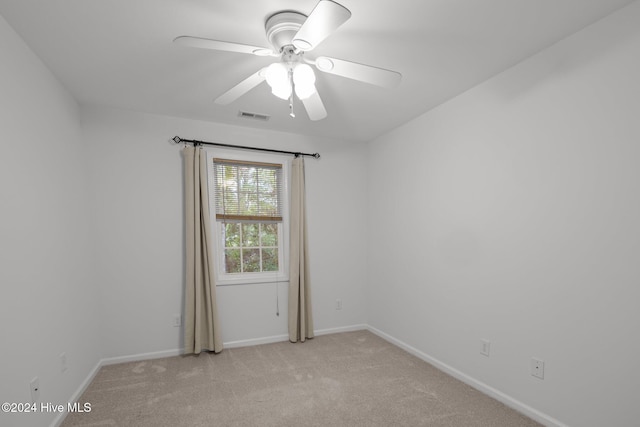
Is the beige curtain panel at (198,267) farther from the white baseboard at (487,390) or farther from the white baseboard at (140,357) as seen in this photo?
the white baseboard at (487,390)

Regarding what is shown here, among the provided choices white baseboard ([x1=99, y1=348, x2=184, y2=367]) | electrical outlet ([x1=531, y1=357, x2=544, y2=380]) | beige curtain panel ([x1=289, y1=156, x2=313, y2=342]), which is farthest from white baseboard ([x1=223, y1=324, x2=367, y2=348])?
electrical outlet ([x1=531, y1=357, x2=544, y2=380])

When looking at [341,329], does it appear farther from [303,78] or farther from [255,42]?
[255,42]

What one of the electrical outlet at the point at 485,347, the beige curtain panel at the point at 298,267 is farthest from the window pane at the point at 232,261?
the electrical outlet at the point at 485,347

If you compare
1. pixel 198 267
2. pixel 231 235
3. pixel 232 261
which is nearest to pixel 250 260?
pixel 232 261

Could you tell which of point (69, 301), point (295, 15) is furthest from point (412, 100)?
point (69, 301)

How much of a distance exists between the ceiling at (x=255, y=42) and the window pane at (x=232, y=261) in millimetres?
1609

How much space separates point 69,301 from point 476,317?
3182 mm

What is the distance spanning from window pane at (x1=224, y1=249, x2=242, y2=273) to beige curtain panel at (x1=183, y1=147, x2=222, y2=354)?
332mm

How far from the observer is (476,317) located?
2461mm

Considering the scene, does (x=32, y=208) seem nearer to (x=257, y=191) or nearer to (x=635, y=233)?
(x=257, y=191)

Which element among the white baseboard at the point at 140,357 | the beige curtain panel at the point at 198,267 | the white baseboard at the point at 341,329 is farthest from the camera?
the white baseboard at the point at 341,329

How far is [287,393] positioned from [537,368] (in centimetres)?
180

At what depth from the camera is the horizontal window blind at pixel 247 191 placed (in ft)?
11.1

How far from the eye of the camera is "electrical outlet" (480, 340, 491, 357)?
92.4 inches
